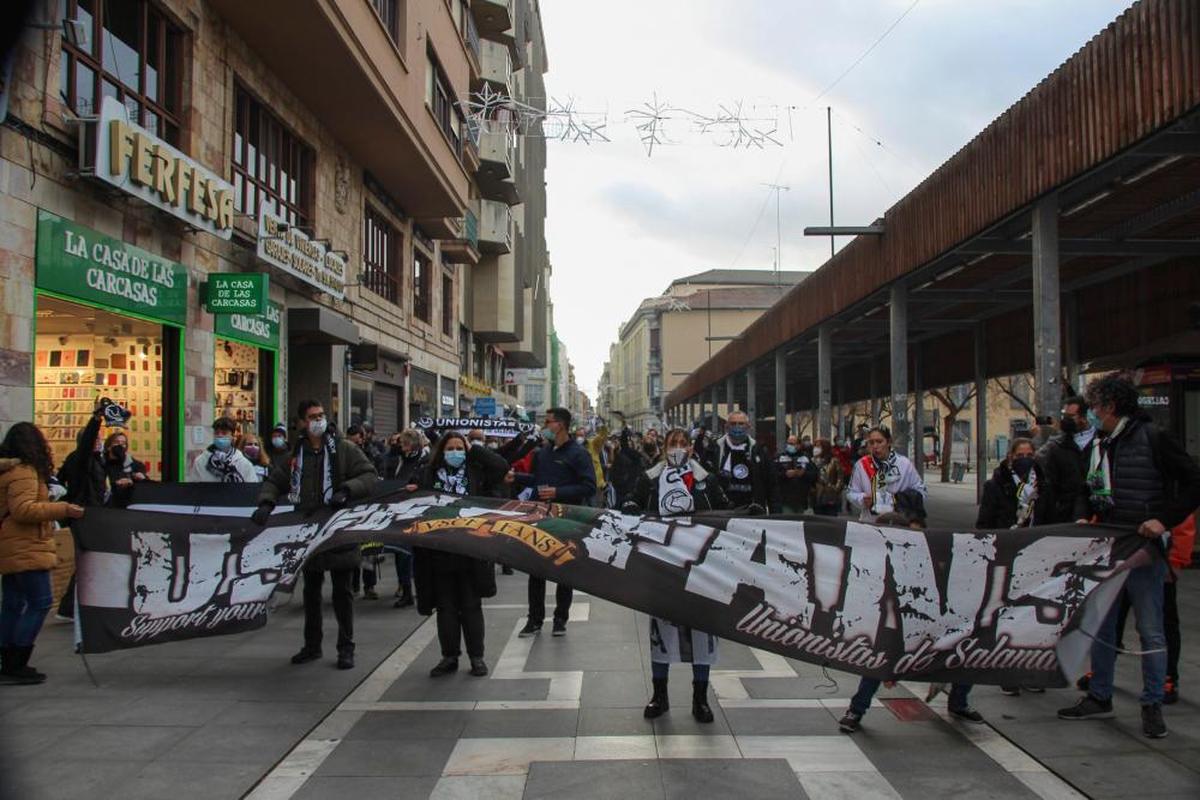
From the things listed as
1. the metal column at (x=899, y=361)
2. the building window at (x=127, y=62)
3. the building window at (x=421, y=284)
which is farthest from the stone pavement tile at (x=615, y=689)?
the building window at (x=421, y=284)

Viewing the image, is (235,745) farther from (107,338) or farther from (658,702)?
(107,338)

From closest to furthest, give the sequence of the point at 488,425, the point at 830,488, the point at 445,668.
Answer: the point at 445,668
the point at 830,488
the point at 488,425

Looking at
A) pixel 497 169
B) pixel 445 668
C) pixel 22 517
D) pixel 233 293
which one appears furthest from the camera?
pixel 497 169

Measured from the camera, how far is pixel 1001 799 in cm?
428

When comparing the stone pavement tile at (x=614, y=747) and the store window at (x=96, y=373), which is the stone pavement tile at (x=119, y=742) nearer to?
the stone pavement tile at (x=614, y=747)

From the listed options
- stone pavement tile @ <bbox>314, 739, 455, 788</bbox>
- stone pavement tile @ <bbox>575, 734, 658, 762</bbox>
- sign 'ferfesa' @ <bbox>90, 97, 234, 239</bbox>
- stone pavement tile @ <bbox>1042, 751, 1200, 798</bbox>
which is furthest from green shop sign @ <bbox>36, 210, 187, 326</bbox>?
stone pavement tile @ <bbox>1042, 751, 1200, 798</bbox>

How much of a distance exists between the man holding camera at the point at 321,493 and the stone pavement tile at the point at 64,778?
6.99 ft

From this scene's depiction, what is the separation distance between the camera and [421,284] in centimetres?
2862

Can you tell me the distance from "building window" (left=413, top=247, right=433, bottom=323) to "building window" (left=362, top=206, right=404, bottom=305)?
205cm

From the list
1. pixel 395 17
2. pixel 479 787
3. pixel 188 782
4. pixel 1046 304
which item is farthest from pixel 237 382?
pixel 1046 304

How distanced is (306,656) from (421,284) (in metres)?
22.8

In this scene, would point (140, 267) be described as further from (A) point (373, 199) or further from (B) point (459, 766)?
(A) point (373, 199)

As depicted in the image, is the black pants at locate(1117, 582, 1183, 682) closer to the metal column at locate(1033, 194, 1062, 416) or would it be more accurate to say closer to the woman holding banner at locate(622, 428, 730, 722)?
the woman holding banner at locate(622, 428, 730, 722)

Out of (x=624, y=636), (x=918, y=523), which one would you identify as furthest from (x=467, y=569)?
(x=918, y=523)
